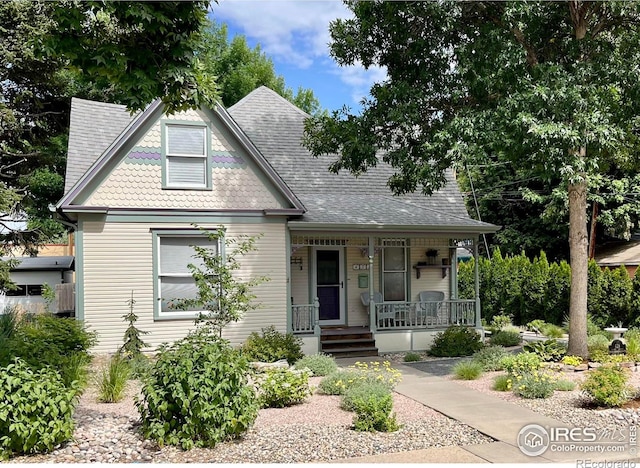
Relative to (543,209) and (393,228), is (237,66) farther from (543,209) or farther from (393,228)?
(393,228)

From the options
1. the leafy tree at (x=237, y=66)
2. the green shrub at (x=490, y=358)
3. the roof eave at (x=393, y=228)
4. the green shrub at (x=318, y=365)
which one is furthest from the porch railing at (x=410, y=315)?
the leafy tree at (x=237, y=66)

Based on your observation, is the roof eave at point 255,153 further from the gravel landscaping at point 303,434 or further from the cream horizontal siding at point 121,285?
the gravel landscaping at point 303,434

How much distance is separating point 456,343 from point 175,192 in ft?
24.1

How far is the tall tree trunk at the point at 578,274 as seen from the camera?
11.4m

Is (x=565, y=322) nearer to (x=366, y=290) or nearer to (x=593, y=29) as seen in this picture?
(x=366, y=290)

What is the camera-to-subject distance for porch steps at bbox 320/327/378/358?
44.5 ft

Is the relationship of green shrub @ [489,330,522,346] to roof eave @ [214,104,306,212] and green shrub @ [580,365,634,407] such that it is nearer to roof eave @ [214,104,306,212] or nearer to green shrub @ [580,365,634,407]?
roof eave @ [214,104,306,212]

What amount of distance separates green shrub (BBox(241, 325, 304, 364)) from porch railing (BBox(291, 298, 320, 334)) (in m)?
0.84

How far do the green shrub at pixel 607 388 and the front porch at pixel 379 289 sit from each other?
6407mm

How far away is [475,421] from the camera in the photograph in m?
7.29

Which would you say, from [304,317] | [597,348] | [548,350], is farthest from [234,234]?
[597,348]

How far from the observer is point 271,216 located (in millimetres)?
13461

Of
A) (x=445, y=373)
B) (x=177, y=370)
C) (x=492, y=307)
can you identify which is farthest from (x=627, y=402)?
(x=492, y=307)

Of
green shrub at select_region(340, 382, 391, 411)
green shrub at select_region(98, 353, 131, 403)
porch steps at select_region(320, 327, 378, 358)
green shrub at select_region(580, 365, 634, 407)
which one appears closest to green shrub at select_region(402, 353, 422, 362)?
porch steps at select_region(320, 327, 378, 358)
